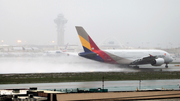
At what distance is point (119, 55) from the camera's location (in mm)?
46062

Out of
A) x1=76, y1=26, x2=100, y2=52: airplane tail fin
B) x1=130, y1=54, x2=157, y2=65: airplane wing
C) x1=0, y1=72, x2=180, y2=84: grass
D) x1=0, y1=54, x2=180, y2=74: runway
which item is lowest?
x1=0, y1=72, x2=180, y2=84: grass

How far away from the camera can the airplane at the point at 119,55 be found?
4359 centimetres

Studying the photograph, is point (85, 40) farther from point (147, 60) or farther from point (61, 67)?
point (147, 60)

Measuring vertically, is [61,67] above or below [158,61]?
below

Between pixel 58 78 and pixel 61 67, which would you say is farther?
pixel 61 67

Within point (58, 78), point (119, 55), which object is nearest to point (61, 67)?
point (119, 55)

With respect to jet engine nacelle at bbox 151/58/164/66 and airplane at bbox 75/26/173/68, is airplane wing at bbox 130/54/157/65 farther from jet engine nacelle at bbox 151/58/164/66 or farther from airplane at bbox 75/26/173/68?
jet engine nacelle at bbox 151/58/164/66

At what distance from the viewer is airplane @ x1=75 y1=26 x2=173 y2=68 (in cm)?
4359

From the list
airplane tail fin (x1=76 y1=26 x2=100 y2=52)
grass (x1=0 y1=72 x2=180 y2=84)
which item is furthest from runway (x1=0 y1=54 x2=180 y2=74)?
grass (x1=0 y1=72 x2=180 y2=84)

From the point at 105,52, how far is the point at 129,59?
5.32 metres

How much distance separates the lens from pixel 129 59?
153 ft

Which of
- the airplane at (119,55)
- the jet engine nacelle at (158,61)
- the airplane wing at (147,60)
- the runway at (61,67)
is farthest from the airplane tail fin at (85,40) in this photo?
the jet engine nacelle at (158,61)

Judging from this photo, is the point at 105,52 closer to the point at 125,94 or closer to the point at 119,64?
the point at 119,64

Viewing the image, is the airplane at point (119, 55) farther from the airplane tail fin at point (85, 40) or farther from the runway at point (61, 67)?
the runway at point (61, 67)
